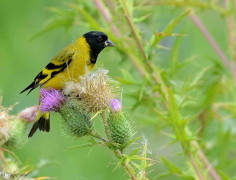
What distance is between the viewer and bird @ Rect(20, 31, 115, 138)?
184 inches

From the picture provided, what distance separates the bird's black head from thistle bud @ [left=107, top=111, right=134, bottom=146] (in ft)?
4.80

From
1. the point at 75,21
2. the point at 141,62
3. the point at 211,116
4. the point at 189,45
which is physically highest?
the point at 75,21

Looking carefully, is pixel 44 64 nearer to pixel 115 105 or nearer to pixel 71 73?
pixel 71 73

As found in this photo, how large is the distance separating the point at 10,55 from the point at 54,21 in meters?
3.02

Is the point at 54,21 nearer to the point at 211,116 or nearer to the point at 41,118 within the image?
the point at 41,118

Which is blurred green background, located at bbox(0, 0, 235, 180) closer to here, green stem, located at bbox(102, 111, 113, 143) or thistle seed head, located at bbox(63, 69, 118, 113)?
thistle seed head, located at bbox(63, 69, 118, 113)

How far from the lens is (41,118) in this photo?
4.66 meters

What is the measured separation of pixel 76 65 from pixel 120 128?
154cm

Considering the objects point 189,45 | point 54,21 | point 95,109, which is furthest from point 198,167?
point 189,45

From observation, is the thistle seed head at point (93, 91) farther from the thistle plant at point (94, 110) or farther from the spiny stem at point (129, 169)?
the spiny stem at point (129, 169)

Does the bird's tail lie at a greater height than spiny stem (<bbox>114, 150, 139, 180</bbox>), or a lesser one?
lesser

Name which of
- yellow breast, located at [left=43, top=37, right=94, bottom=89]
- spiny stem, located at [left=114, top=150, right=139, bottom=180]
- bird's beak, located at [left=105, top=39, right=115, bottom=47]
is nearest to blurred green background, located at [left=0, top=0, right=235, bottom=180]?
yellow breast, located at [left=43, top=37, right=94, bottom=89]

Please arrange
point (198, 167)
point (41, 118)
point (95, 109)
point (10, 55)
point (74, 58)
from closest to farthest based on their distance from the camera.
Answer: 1. point (95, 109)
2. point (198, 167)
3. point (41, 118)
4. point (74, 58)
5. point (10, 55)

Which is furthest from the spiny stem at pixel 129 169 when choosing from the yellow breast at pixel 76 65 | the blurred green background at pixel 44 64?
the blurred green background at pixel 44 64
